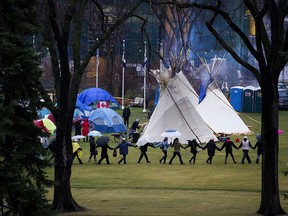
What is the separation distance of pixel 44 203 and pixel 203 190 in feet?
50.5

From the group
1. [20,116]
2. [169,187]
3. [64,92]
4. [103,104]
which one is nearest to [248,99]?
[103,104]

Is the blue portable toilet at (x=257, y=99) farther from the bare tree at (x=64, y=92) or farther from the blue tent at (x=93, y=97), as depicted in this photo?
the bare tree at (x=64, y=92)

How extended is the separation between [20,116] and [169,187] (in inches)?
646

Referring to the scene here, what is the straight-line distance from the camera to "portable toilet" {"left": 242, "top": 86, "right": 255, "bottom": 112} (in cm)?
6556

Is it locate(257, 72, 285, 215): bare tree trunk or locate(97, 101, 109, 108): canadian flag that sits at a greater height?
locate(97, 101, 109, 108): canadian flag

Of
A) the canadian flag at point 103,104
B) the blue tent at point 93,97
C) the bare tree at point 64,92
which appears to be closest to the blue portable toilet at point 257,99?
the blue tent at point 93,97

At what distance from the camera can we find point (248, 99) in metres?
66.1

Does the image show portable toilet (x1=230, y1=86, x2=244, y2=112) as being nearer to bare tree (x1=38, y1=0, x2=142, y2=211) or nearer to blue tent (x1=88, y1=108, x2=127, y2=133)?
blue tent (x1=88, y1=108, x2=127, y2=133)

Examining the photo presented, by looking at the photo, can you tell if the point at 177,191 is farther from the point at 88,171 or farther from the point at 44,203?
the point at 44,203

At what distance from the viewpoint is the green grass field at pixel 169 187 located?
24.3 metres

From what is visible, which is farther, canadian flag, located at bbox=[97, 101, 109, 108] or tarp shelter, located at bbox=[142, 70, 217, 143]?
canadian flag, located at bbox=[97, 101, 109, 108]

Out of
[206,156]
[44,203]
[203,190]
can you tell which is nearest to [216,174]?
[203,190]

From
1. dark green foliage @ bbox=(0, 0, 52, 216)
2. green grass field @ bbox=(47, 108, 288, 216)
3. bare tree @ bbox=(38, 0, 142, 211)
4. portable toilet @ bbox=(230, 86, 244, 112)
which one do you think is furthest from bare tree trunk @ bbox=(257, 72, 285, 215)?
portable toilet @ bbox=(230, 86, 244, 112)

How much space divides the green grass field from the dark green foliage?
→ 24.5 ft
